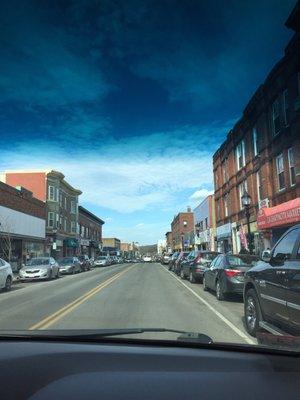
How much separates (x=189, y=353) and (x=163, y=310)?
34.0 ft

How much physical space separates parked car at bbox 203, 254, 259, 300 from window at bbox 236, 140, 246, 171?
65.0ft

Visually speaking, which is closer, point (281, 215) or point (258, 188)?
point (281, 215)

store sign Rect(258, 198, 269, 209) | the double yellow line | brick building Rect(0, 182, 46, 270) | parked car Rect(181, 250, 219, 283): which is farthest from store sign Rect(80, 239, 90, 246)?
the double yellow line

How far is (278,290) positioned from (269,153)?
21.9 m

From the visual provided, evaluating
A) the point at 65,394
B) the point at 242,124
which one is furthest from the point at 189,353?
the point at 242,124

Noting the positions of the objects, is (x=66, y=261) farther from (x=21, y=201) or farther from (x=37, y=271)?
(x=37, y=271)

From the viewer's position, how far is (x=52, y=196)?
2554 inches

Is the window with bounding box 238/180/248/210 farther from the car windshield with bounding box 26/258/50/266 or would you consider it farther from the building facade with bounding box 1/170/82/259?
the building facade with bounding box 1/170/82/259

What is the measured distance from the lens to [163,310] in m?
13.6

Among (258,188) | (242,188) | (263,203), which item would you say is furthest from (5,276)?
(242,188)

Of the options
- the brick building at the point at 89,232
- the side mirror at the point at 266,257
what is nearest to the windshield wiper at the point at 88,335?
the side mirror at the point at 266,257

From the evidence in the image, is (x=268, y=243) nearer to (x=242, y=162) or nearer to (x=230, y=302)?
(x=242, y=162)

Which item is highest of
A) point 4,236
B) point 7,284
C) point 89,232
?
point 89,232

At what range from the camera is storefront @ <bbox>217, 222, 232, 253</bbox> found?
41916mm
